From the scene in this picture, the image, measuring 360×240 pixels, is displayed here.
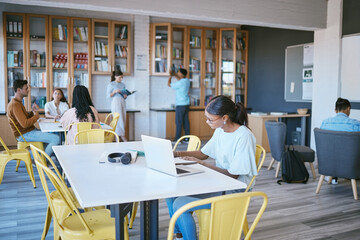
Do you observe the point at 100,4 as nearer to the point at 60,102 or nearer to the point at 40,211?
the point at 60,102

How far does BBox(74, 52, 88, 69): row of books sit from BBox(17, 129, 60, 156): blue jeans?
2.84 m

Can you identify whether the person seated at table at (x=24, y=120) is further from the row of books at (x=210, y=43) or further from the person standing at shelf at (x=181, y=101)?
the row of books at (x=210, y=43)

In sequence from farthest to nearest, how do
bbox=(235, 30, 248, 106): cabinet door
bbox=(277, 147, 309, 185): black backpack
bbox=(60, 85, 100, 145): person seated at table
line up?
bbox=(235, 30, 248, 106): cabinet door, bbox=(277, 147, 309, 185): black backpack, bbox=(60, 85, 100, 145): person seated at table

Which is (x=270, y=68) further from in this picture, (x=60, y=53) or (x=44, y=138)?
(x=44, y=138)

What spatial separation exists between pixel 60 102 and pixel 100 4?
1.90 metres

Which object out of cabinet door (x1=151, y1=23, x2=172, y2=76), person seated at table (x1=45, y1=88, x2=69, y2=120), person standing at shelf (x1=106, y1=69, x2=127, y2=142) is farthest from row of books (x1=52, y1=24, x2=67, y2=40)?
person seated at table (x1=45, y1=88, x2=69, y2=120)

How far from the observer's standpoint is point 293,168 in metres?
4.96

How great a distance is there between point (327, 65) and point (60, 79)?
17.6ft

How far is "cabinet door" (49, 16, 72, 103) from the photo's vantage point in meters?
7.58

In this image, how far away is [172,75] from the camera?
8461mm

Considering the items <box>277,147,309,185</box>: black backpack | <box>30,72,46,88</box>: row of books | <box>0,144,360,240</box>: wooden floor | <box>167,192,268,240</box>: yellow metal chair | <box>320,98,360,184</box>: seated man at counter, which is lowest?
<box>0,144,360,240</box>: wooden floor

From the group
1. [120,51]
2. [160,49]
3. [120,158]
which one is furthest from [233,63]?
[120,158]

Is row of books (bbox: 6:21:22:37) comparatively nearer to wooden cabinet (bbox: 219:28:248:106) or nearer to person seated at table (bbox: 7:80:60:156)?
person seated at table (bbox: 7:80:60:156)

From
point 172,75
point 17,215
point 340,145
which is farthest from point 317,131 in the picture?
point 172,75
